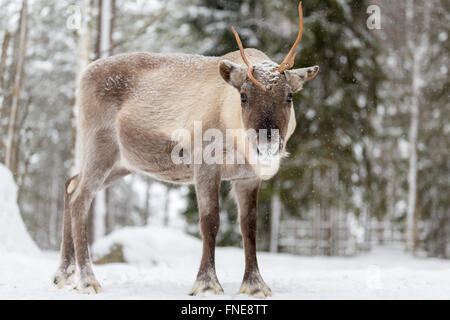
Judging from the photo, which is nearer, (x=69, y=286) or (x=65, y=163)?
(x=69, y=286)

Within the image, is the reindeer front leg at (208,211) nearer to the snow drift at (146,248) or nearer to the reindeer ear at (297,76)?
the reindeer ear at (297,76)

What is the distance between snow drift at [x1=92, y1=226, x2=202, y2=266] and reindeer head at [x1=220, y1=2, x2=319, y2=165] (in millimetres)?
5179

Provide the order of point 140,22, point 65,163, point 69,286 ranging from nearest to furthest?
point 69,286 < point 140,22 < point 65,163

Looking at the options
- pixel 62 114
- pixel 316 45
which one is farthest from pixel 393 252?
pixel 62 114

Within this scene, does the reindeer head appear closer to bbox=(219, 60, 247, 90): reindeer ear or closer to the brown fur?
bbox=(219, 60, 247, 90): reindeer ear

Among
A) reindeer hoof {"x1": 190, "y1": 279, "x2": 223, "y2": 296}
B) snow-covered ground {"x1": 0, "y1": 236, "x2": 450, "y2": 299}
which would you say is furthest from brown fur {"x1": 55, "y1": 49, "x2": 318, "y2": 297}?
snow-covered ground {"x1": 0, "y1": 236, "x2": 450, "y2": 299}

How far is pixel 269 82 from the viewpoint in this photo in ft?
13.6

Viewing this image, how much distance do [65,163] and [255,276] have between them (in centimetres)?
1860

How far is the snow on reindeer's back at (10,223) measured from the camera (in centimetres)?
793

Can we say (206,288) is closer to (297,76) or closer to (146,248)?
(297,76)

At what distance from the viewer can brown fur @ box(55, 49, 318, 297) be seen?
181 inches

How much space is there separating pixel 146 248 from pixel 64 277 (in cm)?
367

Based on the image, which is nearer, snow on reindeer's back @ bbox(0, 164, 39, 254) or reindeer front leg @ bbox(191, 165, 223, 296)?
reindeer front leg @ bbox(191, 165, 223, 296)
